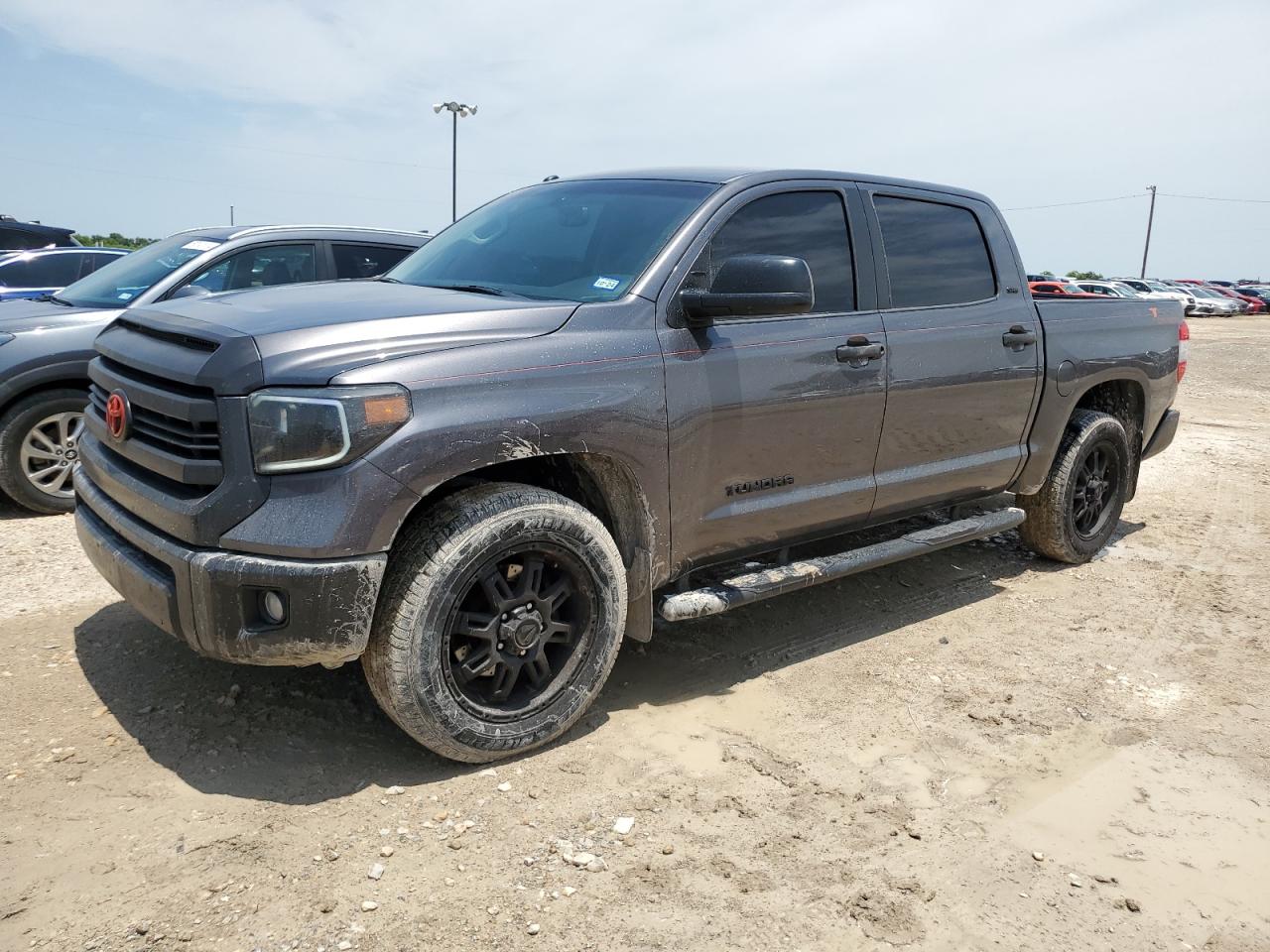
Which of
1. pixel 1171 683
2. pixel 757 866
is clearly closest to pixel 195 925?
pixel 757 866

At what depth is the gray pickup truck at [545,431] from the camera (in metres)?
2.86

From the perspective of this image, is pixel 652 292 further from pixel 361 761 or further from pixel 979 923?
pixel 979 923

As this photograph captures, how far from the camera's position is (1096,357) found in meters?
5.50

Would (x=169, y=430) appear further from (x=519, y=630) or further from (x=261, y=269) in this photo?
(x=261, y=269)

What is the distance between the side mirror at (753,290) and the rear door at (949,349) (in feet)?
3.08

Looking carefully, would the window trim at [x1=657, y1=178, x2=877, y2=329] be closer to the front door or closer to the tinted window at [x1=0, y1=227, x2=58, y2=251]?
the front door

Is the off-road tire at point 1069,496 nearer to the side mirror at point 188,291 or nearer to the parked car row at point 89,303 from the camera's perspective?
the parked car row at point 89,303

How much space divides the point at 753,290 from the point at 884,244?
1266mm

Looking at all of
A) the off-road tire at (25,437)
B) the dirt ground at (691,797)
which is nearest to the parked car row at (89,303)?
the off-road tire at (25,437)

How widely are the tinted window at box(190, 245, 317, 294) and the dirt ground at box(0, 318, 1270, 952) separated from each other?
2.22m

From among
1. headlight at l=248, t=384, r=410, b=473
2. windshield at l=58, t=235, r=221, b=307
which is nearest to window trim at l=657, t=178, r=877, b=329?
headlight at l=248, t=384, r=410, b=473

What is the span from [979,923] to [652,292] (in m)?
2.19

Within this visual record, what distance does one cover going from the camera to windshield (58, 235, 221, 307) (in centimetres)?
648

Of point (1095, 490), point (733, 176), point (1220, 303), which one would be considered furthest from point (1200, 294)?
point (733, 176)
